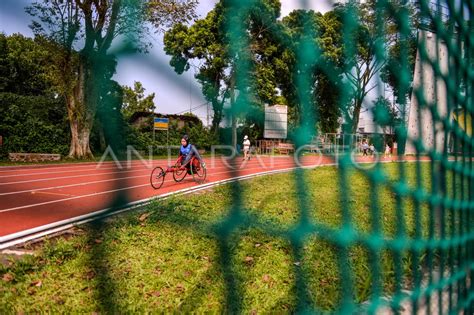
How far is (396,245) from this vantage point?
1.06 metres

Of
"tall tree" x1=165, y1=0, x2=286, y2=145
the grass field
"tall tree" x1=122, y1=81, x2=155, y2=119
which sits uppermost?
"tall tree" x1=165, y1=0, x2=286, y2=145

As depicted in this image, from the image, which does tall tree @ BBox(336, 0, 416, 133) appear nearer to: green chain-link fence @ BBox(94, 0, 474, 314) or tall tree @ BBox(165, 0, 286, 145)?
green chain-link fence @ BBox(94, 0, 474, 314)

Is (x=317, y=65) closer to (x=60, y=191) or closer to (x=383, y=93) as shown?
(x=383, y=93)

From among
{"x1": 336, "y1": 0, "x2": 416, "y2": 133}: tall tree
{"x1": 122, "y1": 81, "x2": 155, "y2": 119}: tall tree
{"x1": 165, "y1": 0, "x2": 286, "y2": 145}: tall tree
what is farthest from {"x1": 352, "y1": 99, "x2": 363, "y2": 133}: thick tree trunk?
{"x1": 122, "y1": 81, "x2": 155, "y2": 119}: tall tree

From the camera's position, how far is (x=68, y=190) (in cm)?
558

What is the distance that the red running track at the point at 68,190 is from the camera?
1.95 feet

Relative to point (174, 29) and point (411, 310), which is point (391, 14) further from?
point (411, 310)

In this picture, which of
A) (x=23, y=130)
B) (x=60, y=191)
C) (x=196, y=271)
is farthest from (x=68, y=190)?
(x=23, y=130)

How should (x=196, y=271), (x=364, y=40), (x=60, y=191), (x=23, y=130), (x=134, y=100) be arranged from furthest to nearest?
(x=23, y=130), (x=60, y=191), (x=196, y=271), (x=364, y=40), (x=134, y=100)

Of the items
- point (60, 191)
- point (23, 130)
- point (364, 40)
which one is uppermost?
point (23, 130)

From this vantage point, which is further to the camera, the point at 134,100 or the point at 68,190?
the point at 68,190

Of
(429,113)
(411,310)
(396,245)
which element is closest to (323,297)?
(411,310)

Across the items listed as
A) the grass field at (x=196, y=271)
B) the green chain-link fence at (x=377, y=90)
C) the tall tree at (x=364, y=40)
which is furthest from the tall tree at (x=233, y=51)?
the grass field at (x=196, y=271)

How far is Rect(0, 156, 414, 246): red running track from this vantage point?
593 mm
